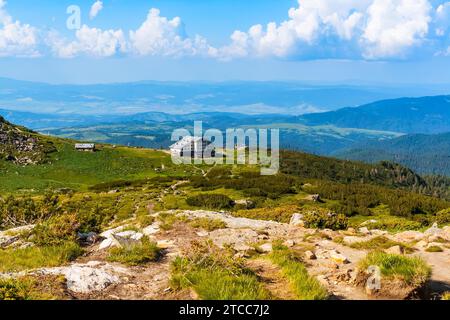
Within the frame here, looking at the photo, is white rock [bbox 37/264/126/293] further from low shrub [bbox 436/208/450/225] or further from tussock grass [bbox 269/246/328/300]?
low shrub [bbox 436/208/450/225]

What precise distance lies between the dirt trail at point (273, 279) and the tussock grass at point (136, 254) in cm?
286

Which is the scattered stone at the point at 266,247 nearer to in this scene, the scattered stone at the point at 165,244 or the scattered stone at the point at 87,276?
the scattered stone at the point at 165,244

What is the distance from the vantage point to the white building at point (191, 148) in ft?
388

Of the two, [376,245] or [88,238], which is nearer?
[376,245]

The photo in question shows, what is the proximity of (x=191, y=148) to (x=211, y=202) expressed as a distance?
72.4 metres

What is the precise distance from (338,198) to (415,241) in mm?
47576

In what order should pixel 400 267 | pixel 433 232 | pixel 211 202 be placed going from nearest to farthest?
pixel 400 267 < pixel 433 232 < pixel 211 202

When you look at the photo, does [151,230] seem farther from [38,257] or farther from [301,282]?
[301,282]

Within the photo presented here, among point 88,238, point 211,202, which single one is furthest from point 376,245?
point 211,202

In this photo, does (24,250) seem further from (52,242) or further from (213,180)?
(213,180)

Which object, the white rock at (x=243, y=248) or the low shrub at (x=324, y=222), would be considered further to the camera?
the low shrub at (x=324, y=222)

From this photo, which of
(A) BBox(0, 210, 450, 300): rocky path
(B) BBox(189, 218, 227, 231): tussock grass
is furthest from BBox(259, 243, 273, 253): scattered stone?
(B) BBox(189, 218, 227, 231): tussock grass

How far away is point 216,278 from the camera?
29.3ft

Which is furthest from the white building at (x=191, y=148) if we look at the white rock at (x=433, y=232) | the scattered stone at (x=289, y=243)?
the scattered stone at (x=289, y=243)
